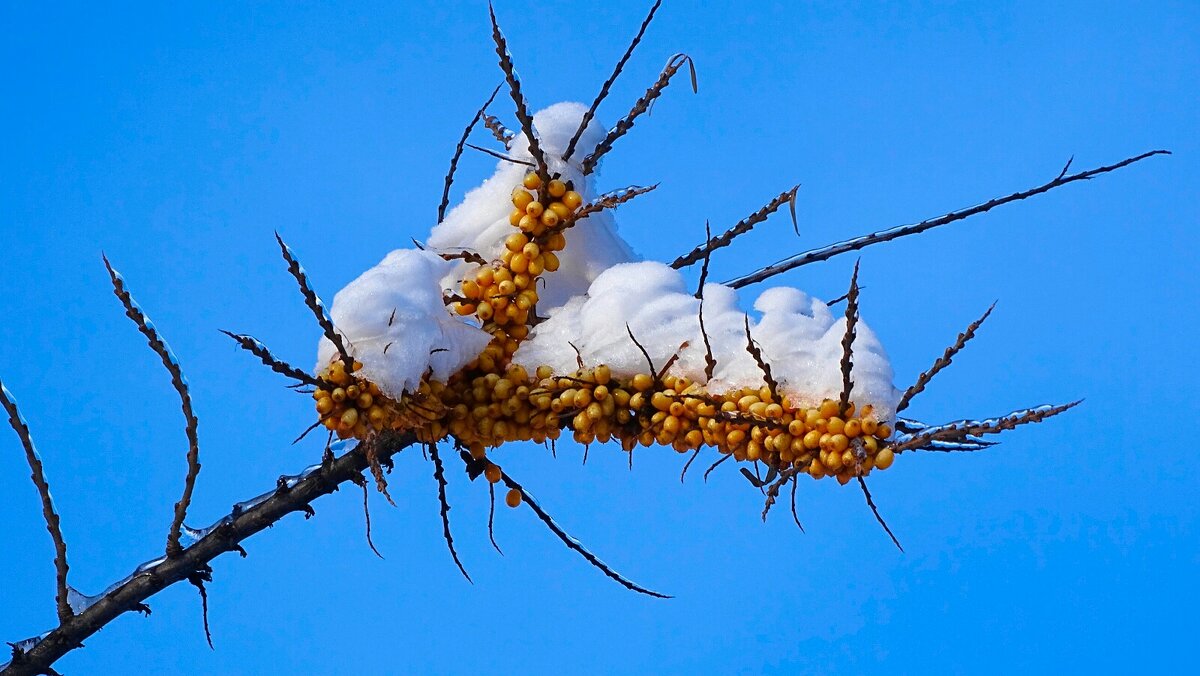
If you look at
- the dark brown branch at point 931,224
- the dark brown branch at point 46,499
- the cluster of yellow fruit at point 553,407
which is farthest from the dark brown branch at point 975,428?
the dark brown branch at point 46,499

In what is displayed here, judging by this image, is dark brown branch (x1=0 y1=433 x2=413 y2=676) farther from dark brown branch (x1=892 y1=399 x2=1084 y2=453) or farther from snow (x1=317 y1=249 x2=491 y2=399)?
dark brown branch (x1=892 y1=399 x2=1084 y2=453)

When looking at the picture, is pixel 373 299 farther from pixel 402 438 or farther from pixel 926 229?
pixel 926 229

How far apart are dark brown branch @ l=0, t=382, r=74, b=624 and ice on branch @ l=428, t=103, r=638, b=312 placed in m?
0.65

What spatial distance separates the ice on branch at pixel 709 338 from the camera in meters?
1.62

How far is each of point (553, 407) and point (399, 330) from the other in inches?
9.4

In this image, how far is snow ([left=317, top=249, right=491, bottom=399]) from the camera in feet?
5.53

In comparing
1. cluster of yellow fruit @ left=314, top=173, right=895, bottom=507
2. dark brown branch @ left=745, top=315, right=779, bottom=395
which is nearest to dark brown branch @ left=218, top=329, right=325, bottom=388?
cluster of yellow fruit @ left=314, top=173, right=895, bottom=507

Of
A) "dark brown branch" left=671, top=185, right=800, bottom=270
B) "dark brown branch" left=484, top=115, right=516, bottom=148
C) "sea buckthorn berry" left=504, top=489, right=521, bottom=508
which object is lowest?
"sea buckthorn berry" left=504, top=489, right=521, bottom=508

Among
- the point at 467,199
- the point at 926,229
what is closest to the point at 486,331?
the point at 467,199

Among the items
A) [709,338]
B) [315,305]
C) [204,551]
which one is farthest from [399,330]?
[204,551]

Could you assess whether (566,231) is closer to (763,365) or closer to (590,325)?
(590,325)

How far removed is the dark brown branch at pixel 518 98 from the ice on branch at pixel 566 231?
2.7 inches

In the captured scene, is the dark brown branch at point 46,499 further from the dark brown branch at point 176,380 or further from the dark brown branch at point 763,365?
the dark brown branch at point 763,365

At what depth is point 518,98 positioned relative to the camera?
1744mm
